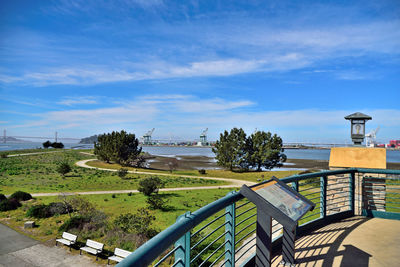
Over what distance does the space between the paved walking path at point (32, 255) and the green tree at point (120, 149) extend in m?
40.7

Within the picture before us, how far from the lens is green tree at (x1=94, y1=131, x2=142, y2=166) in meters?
56.1

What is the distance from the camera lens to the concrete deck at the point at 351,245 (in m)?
4.78

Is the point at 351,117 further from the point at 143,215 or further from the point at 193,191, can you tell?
the point at 193,191

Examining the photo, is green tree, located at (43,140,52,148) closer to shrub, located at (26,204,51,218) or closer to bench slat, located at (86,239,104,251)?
shrub, located at (26,204,51,218)

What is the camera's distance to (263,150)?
5697 cm

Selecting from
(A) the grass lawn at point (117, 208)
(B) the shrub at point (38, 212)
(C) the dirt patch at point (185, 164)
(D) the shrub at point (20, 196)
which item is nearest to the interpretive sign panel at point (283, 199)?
(A) the grass lawn at point (117, 208)

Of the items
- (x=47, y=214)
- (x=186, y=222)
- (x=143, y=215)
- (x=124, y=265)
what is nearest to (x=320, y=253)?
(x=186, y=222)

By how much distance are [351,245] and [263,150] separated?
52.4 metres

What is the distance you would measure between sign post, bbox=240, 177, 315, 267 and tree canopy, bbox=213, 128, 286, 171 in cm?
5141

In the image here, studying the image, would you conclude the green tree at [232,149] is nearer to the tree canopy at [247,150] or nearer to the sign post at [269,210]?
the tree canopy at [247,150]

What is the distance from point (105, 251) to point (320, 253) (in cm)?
1202

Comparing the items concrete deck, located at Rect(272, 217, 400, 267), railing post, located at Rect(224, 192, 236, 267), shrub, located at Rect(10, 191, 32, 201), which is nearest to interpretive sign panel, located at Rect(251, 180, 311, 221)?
railing post, located at Rect(224, 192, 236, 267)

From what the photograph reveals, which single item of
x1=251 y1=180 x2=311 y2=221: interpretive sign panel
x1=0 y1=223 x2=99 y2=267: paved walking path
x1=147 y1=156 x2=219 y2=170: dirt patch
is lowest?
x1=0 y1=223 x2=99 y2=267: paved walking path

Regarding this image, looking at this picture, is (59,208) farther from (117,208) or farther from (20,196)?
(20,196)
